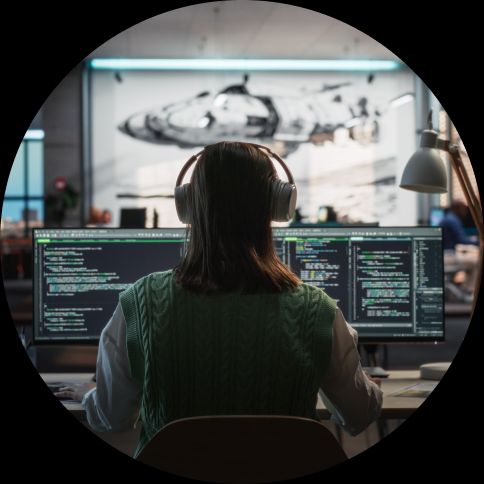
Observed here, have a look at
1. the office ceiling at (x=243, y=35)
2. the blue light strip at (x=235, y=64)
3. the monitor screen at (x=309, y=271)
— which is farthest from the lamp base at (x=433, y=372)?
the blue light strip at (x=235, y=64)

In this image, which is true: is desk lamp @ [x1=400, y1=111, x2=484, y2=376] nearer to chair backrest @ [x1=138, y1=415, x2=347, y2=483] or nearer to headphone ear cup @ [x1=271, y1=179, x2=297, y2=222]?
headphone ear cup @ [x1=271, y1=179, x2=297, y2=222]

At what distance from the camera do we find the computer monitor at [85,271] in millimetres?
2346

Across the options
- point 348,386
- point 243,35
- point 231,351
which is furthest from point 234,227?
point 243,35

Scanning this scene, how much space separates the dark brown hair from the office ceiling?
21.8ft

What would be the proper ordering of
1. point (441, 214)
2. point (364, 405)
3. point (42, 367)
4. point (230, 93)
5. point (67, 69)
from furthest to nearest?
1. point (230, 93)
2. point (441, 214)
3. point (42, 367)
4. point (364, 405)
5. point (67, 69)

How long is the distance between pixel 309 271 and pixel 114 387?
0.94 meters

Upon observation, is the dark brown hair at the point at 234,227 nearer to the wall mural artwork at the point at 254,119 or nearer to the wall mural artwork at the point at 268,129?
the wall mural artwork at the point at 268,129

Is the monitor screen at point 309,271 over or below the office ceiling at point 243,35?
below

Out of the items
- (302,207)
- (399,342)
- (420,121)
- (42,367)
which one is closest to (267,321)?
(399,342)

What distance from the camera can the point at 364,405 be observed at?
65.6 inches

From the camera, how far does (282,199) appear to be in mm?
1660

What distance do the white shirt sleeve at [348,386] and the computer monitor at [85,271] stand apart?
884mm

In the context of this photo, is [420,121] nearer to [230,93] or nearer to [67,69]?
[230,93]

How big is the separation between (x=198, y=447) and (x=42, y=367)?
1842mm
